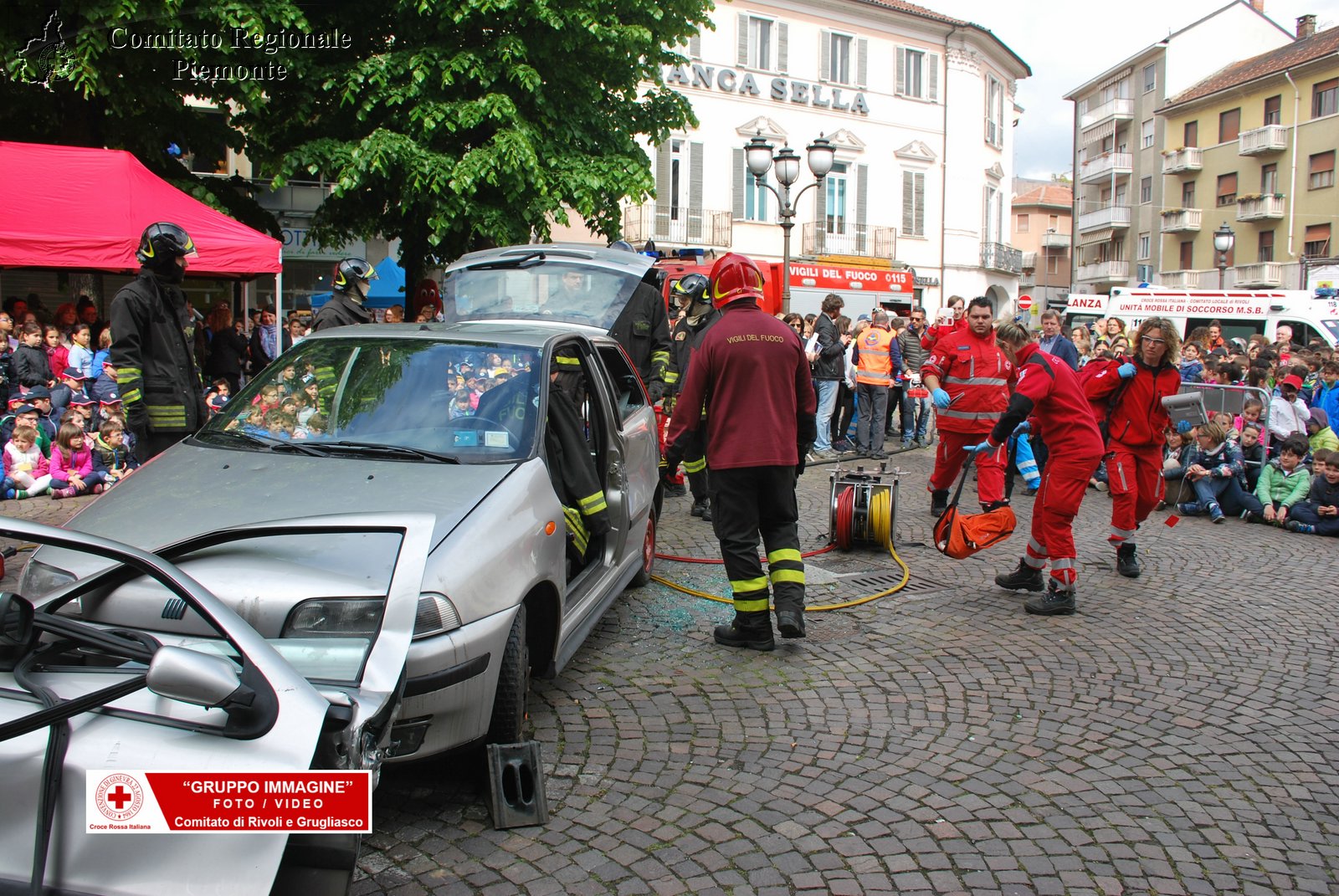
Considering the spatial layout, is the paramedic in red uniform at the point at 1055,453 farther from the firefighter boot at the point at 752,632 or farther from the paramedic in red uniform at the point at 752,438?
the firefighter boot at the point at 752,632

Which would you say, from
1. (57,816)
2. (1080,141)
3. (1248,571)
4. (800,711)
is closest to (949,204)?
(1080,141)

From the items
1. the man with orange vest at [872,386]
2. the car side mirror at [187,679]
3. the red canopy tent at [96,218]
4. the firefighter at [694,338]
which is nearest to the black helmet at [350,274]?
the firefighter at [694,338]

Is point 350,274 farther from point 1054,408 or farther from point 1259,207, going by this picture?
point 1259,207

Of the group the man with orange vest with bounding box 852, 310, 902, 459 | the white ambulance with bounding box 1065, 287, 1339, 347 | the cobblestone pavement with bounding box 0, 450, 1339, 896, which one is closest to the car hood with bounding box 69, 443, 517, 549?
the cobblestone pavement with bounding box 0, 450, 1339, 896

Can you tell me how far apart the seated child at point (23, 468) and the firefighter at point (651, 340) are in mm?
5141

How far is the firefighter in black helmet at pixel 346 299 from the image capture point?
7543 millimetres

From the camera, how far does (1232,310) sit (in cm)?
2069

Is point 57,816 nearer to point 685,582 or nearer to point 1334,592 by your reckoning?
point 685,582

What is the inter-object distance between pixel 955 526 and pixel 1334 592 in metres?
2.70

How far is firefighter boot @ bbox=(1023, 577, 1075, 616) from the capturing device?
20.3ft

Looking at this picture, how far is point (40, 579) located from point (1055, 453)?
5.36 metres

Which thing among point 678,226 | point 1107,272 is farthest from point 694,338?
point 1107,272

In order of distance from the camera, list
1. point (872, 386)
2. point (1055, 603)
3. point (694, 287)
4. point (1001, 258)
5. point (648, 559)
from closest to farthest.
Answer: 1. point (1055, 603)
2. point (648, 559)
3. point (694, 287)
4. point (872, 386)
5. point (1001, 258)

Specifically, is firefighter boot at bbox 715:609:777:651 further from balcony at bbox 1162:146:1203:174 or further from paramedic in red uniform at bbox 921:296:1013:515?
balcony at bbox 1162:146:1203:174
